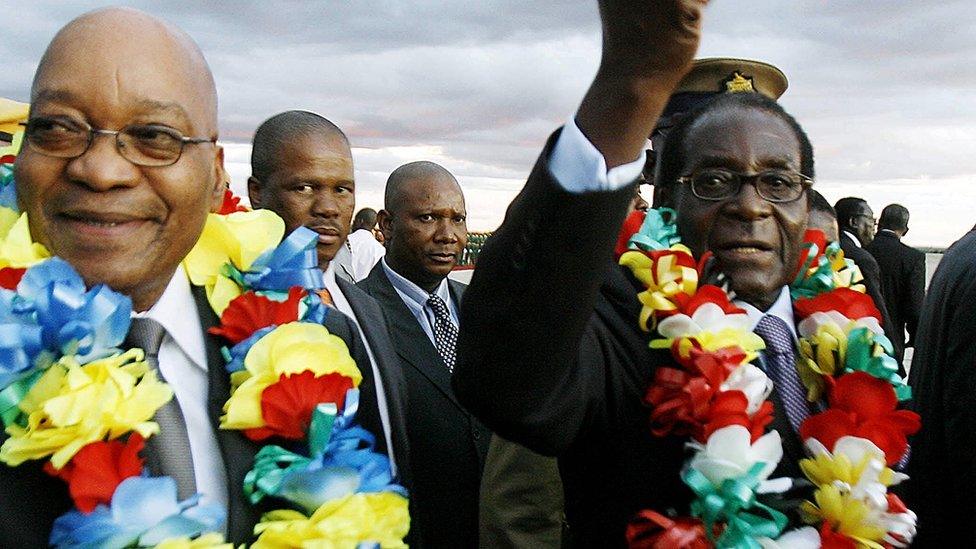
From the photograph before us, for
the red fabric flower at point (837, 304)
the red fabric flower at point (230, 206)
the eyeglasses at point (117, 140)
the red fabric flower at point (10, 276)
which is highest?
the eyeglasses at point (117, 140)

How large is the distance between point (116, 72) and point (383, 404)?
3.41ft

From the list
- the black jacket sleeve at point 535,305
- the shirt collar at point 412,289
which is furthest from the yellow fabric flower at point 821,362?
the shirt collar at point 412,289

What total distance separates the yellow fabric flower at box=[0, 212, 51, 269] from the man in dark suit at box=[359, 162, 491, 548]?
135 centimetres

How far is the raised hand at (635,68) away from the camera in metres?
1.05

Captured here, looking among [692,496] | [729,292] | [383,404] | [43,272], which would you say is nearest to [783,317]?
[729,292]

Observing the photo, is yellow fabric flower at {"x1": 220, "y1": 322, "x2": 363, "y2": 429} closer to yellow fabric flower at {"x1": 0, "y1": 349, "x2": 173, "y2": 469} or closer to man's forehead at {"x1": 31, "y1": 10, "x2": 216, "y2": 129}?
yellow fabric flower at {"x1": 0, "y1": 349, "x2": 173, "y2": 469}

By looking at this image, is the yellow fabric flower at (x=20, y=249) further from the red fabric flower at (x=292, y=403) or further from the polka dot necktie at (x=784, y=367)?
the polka dot necktie at (x=784, y=367)

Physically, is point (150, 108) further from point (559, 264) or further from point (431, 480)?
point (431, 480)

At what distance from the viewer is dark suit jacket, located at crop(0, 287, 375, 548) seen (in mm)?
1571

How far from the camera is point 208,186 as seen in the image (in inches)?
77.3

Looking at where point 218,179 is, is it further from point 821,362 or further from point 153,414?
point 821,362

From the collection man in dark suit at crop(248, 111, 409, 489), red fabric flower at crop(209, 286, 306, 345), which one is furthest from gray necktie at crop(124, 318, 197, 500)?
man in dark suit at crop(248, 111, 409, 489)

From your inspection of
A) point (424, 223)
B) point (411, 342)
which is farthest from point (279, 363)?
point (424, 223)

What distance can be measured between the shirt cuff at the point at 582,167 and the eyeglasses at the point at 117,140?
39.7 inches
